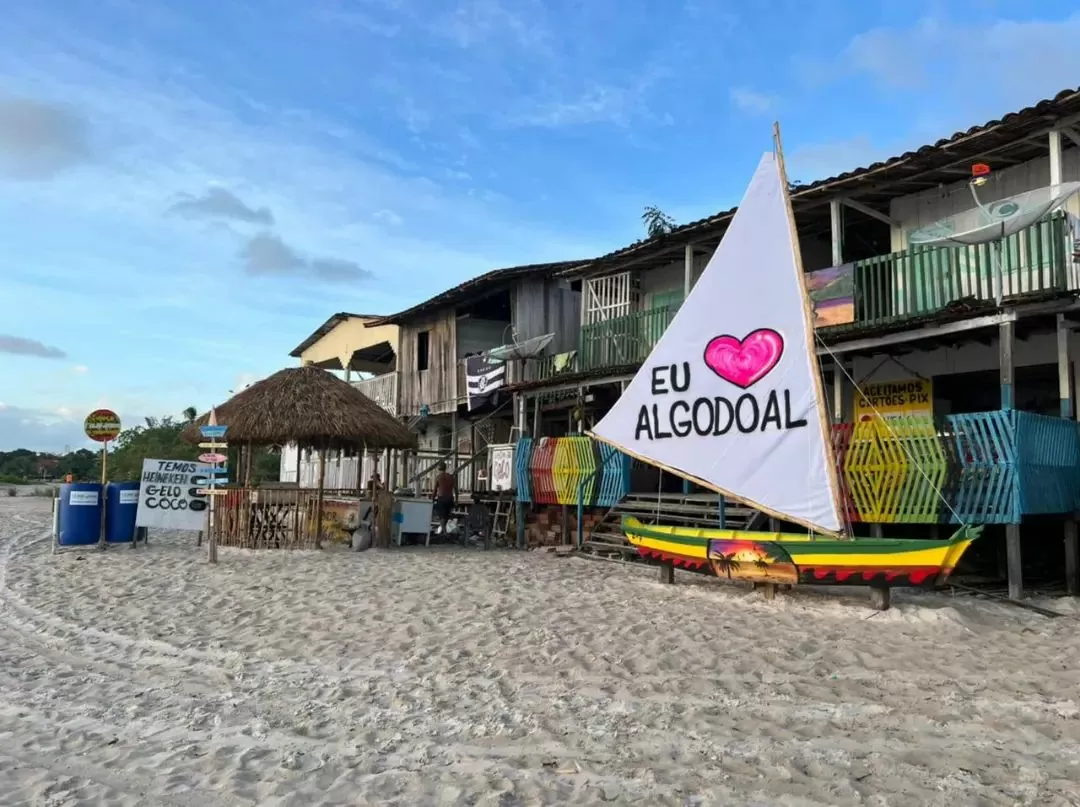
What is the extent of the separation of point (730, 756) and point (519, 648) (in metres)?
2.64

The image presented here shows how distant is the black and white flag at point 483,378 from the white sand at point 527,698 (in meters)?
10.1

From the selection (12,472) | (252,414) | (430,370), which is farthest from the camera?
(12,472)

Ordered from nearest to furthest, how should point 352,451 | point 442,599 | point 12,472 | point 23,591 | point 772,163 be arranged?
point 772,163 < point 442,599 < point 23,591 < point 352,451 < point 12,472

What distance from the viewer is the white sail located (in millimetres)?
7480

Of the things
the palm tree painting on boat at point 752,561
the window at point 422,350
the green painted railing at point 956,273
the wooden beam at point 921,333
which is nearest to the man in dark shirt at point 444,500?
the window at point 422,350

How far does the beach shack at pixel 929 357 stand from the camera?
9.51 metres

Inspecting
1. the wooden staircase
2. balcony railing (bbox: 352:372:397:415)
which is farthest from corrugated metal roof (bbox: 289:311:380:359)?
the wooden staircase

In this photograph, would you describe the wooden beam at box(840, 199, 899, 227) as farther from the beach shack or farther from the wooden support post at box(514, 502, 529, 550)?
the wooden support post at box(514, 502, 529, 550)

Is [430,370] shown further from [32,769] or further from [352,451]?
[32,769]

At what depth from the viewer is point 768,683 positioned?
5.78 meters

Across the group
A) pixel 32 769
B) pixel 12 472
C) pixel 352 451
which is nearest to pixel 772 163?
pixel 32 769

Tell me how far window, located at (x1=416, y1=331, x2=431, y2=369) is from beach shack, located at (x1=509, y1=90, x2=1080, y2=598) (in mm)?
7759

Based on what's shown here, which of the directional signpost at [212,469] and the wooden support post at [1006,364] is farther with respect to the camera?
the directional signpost at [212,469]

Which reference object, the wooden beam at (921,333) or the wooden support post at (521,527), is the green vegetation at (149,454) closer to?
the wooden support post at (521,527)
